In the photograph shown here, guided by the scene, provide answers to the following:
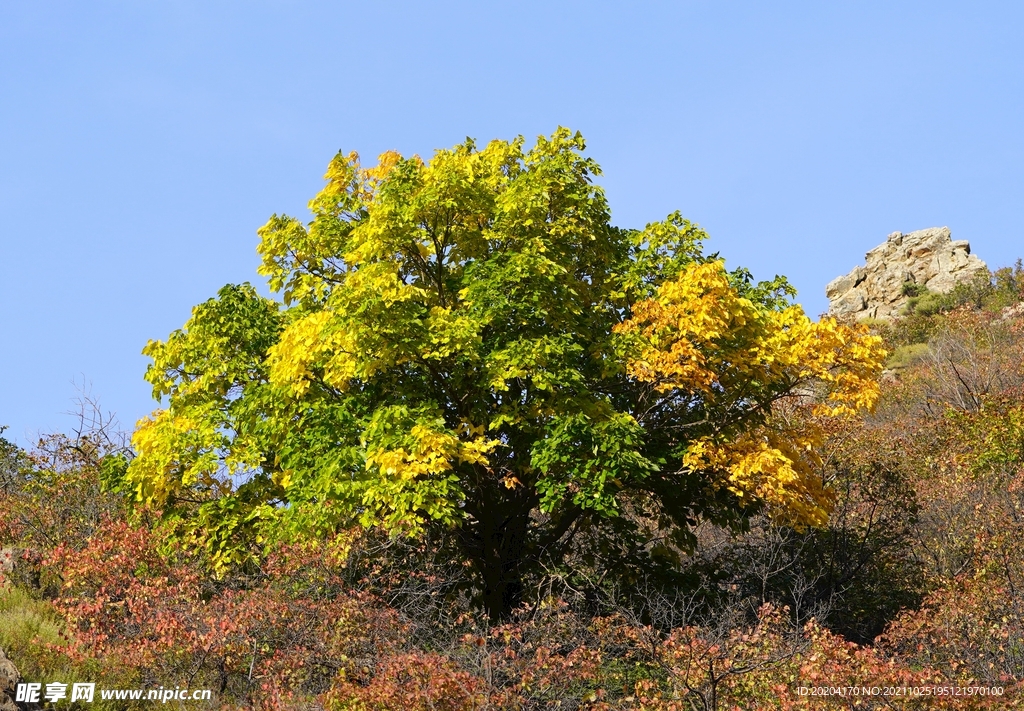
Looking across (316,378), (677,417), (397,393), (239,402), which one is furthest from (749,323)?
(239,402)

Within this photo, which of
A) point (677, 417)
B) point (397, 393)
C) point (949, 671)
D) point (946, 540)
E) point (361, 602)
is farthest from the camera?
point (946, 540)

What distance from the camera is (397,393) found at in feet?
63.0

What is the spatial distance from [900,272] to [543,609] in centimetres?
6460

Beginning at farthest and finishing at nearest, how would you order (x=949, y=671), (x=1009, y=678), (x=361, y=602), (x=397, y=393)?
(x=397, y=393)
(x=361, y=602)
(x=949, y=671)
(x=1009, y=678)

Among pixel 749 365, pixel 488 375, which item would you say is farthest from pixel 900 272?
pixel 488 375

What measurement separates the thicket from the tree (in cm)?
108

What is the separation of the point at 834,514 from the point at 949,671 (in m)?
9.35

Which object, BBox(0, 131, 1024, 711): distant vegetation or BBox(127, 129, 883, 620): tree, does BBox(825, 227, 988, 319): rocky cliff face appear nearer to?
BBox(0, 131, 1024, 711): distant vegetation

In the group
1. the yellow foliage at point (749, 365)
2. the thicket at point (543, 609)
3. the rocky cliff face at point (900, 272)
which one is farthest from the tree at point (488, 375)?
the rocky cliff face at point (900, 272)

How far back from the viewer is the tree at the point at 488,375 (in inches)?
703

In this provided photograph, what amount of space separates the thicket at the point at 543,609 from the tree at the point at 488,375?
1.08m

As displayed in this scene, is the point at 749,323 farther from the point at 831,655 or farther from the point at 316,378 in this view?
the point at 316,378

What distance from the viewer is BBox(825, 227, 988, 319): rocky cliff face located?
239 ft

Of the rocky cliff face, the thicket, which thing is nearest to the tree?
the thicket
